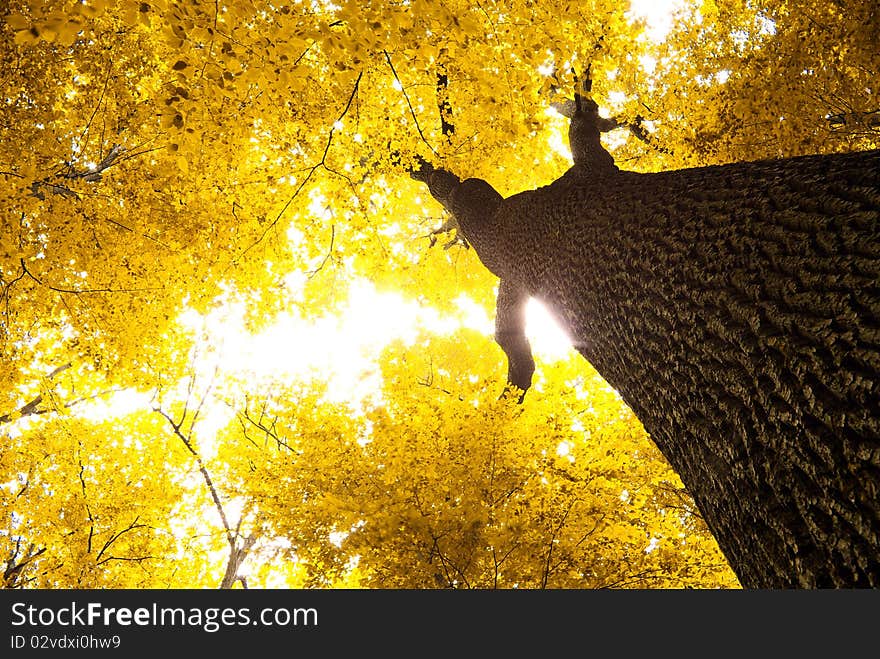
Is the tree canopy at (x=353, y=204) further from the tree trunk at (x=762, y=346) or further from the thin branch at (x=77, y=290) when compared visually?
the tree trunk at (x=762, y=346)

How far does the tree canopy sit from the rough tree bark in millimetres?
1818

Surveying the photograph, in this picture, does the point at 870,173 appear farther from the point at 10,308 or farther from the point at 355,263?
the point at 355,263

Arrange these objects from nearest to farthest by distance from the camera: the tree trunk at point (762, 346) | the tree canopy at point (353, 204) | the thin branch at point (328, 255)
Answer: the tree trunk at point (762, 346)
the tree canopy at point (353, 204)
the thin branch at point (328, 255)

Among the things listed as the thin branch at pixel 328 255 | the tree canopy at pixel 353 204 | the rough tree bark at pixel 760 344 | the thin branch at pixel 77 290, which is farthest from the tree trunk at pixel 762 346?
the thin branch at pixel 328 255

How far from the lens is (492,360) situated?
967 centimetres

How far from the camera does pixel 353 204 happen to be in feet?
25.5

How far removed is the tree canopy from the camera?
446 centimetres

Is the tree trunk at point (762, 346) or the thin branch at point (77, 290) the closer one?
the tree trunk at point (762, 346)

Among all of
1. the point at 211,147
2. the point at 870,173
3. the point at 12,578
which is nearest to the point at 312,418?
the point at 211,147

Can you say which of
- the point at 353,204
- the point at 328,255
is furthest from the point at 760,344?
the point at 328,255

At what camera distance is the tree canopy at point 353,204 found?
14.6 feet

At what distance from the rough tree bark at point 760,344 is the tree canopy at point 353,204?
5.96 feet

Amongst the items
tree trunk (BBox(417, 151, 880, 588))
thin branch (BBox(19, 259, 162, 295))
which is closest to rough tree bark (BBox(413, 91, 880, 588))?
tree trunk (BBox(417, 151, 880, 588))

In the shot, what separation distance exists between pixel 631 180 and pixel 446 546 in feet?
11.6
